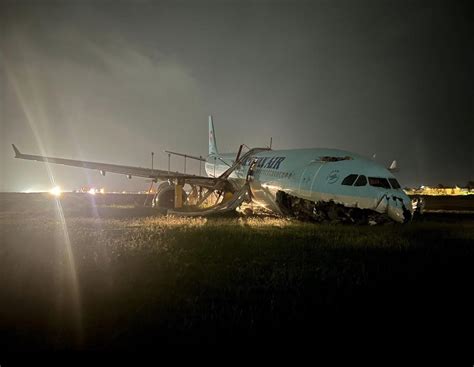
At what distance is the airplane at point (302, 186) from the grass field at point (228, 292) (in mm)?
3397

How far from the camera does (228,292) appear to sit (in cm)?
655

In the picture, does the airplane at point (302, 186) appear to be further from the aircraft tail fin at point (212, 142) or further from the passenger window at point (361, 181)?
the aircraft tail fin at point (212, 142)

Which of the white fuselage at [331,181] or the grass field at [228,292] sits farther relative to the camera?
the white fuselage at [331,181]

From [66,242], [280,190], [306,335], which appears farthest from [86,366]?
[280,190]

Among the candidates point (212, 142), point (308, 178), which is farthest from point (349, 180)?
point (212, 142)

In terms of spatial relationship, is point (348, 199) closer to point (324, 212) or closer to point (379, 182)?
point (379, 182)

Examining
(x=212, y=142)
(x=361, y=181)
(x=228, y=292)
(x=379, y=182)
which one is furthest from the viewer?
(x=212, y=142)

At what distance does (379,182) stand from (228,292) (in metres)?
11.0

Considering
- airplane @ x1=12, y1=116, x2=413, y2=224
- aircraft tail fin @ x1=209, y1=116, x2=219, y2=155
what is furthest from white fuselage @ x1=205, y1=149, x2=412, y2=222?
aircraft tail fin @ x1=209, y1=116, x2=219, y2=155

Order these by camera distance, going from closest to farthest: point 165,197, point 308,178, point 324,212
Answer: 1. point 324,212
2. point 308,178
3. point 165,197

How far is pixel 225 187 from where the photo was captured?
26.5 metres

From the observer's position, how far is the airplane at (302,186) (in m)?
15.5

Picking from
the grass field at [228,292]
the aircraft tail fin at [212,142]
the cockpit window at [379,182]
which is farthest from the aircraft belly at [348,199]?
the aircraft tail fin at [212,142]

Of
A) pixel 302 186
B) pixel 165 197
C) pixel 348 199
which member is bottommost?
pixel 165 197
